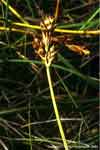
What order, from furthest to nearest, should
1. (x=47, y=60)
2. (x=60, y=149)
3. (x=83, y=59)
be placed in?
(x=83, y=59) < (x=60, y=149) < (x=47, y=60)

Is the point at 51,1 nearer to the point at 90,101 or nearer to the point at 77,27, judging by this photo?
the point at 77,27

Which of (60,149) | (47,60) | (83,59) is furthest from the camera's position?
(83,59)

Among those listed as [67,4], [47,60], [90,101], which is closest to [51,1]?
[67,4]

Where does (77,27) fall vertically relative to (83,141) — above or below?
above

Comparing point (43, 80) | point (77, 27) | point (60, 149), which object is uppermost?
point (77, 27)

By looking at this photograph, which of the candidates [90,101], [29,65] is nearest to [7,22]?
[29,65]

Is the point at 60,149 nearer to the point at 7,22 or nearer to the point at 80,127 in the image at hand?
the point at 80,127

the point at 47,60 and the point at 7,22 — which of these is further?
the point at 7,22
